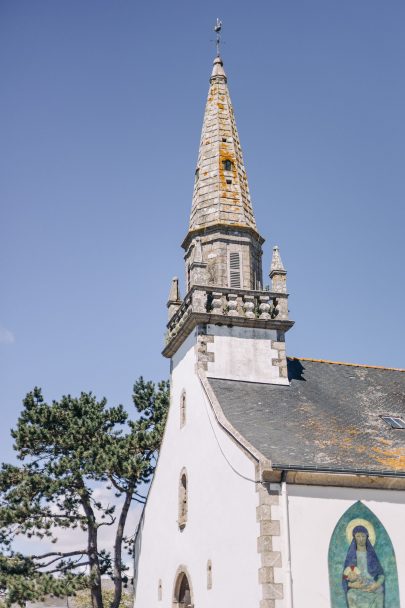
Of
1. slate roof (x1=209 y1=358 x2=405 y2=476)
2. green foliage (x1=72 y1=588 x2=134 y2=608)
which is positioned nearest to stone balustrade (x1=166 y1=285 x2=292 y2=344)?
slate roof (x1=209 y1=358 x2=405 y2=476)

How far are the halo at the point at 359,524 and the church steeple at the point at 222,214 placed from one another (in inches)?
350

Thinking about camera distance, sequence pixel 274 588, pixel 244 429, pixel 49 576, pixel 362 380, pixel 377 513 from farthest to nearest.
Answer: pixel 49 576, pixel 362 380, pixel 244 429, pixel 377 513, pixel 274 588

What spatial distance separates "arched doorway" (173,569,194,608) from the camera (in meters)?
19.6

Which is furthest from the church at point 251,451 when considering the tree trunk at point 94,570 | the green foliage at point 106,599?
the green foliage at point 106,599

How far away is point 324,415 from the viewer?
1952 cm

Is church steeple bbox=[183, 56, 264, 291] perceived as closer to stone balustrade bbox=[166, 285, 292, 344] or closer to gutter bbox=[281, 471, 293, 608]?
Answer: stone balustrade bbox=[166, 285, 292, 344]

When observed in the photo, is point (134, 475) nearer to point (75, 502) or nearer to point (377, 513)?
point (75, 502)

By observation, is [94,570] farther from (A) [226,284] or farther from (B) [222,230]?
(B) [222,230]

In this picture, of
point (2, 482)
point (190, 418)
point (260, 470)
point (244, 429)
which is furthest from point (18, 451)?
point (260, 470)

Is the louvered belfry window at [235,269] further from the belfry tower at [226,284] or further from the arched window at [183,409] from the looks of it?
the arched window at [183,409]

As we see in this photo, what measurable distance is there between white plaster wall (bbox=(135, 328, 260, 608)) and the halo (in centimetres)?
207

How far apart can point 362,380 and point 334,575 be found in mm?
8750

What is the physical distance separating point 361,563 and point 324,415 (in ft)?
15.4

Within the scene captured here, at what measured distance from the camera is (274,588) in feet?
48.6
